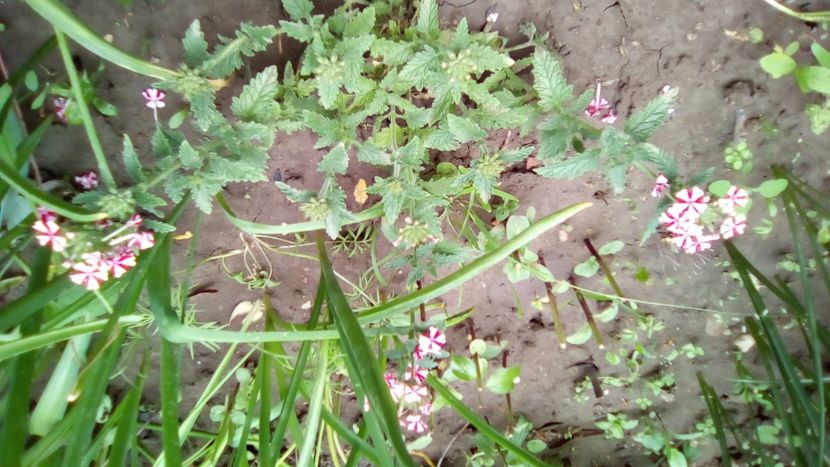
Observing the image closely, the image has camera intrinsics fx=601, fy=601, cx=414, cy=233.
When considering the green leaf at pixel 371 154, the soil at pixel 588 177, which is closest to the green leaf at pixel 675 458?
the soil at pixel 588 177

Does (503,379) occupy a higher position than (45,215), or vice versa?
(45,215)

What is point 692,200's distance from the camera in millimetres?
885

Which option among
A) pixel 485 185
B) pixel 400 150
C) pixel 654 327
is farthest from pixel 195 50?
pixel 654 327

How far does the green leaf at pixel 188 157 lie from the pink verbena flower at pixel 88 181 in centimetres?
44

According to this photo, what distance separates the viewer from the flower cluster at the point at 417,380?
1.05 m

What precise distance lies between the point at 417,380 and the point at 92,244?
22.7 inches

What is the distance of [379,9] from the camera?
43.4 inches

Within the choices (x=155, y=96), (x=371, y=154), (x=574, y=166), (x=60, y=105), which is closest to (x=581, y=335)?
(x=574, y=166)

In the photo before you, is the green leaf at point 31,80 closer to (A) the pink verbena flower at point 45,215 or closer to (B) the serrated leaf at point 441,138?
(A) the pink verbena flower at point 45,215

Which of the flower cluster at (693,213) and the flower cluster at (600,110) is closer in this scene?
the flower cluster at (693,213)

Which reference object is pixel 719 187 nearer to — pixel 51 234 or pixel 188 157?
pixel 188 157

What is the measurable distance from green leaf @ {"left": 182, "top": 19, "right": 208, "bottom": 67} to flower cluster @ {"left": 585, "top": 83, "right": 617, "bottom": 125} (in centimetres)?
72

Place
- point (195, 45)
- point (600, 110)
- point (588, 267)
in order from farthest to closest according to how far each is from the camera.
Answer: point (588, 267) → point (600, 110) → point (195, 45)

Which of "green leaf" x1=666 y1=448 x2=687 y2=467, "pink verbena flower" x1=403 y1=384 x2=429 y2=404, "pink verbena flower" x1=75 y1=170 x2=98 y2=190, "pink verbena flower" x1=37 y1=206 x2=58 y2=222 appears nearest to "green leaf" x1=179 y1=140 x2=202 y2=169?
"pink verbena flower" x1=37 y1=206 x2=58 y2=222
